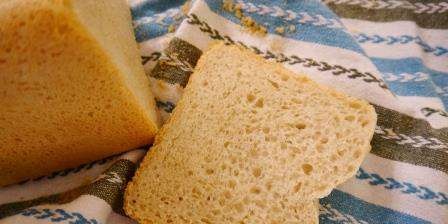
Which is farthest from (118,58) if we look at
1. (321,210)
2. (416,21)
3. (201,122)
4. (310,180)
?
(416,21)

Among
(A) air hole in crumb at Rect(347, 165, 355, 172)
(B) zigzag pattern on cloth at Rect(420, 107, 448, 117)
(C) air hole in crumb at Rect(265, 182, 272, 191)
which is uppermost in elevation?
(B) zigzag pattern on cloth at Rect(420, 107, 448, 117)

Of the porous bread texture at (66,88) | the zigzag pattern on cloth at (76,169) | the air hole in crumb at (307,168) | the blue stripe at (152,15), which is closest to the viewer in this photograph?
the porous bread texture at (66,88)

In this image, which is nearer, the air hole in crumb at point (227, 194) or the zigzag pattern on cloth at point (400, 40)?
the air hole in crumb at point (227, 194)

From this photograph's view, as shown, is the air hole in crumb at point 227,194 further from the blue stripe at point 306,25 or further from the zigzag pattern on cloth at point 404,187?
the blue stripe at point 306,25

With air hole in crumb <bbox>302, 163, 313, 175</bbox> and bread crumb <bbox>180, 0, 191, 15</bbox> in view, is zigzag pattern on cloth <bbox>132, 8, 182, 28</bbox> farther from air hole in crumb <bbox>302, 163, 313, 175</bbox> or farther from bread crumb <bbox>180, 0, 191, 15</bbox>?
air hole in crumb <bbox>302, 163, 313, 175</bbox>

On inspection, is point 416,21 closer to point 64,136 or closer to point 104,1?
point 104,1

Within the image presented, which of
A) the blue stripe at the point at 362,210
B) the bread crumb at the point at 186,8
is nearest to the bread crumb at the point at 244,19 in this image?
the bread crumb at the point at 186,8

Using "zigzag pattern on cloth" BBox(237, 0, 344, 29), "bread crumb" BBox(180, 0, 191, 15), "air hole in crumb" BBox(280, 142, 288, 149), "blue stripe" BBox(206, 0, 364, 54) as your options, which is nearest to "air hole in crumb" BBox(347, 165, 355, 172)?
"air hole in crumb" BBox(280, 142, 288, 149)
